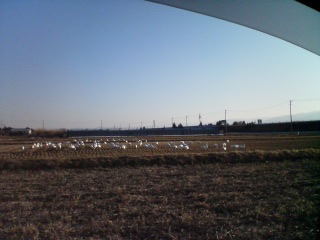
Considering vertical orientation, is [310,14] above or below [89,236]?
above

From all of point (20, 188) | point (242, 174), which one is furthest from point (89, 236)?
point (242, 174)

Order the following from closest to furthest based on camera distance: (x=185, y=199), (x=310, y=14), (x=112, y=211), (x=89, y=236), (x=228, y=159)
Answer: (x=310, y=14) → (x=89, y=236) → (x=112, y=211) → (x=185, y=199) → (x=228, y=159)

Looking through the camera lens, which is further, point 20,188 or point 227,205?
point 20,188

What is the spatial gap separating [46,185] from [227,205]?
481 centimetres

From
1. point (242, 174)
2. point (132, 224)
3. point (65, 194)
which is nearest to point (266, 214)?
point (132, 224)

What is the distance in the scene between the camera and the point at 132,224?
4984 mm

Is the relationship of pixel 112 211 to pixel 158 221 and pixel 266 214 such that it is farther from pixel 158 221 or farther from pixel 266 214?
pixel 266 214

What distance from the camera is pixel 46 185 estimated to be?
8.99 m

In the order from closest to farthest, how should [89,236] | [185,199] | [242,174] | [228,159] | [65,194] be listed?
[89,236] < [185,199] < [65,194] < [242,174] < [228,159]

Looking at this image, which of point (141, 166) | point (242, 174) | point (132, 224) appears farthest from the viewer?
point (141, 166)

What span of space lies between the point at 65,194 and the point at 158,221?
299cm

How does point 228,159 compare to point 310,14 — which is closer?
point 310,14

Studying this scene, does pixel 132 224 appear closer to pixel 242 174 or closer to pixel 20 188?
pixel 20 188

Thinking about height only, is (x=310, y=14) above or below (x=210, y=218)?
above
